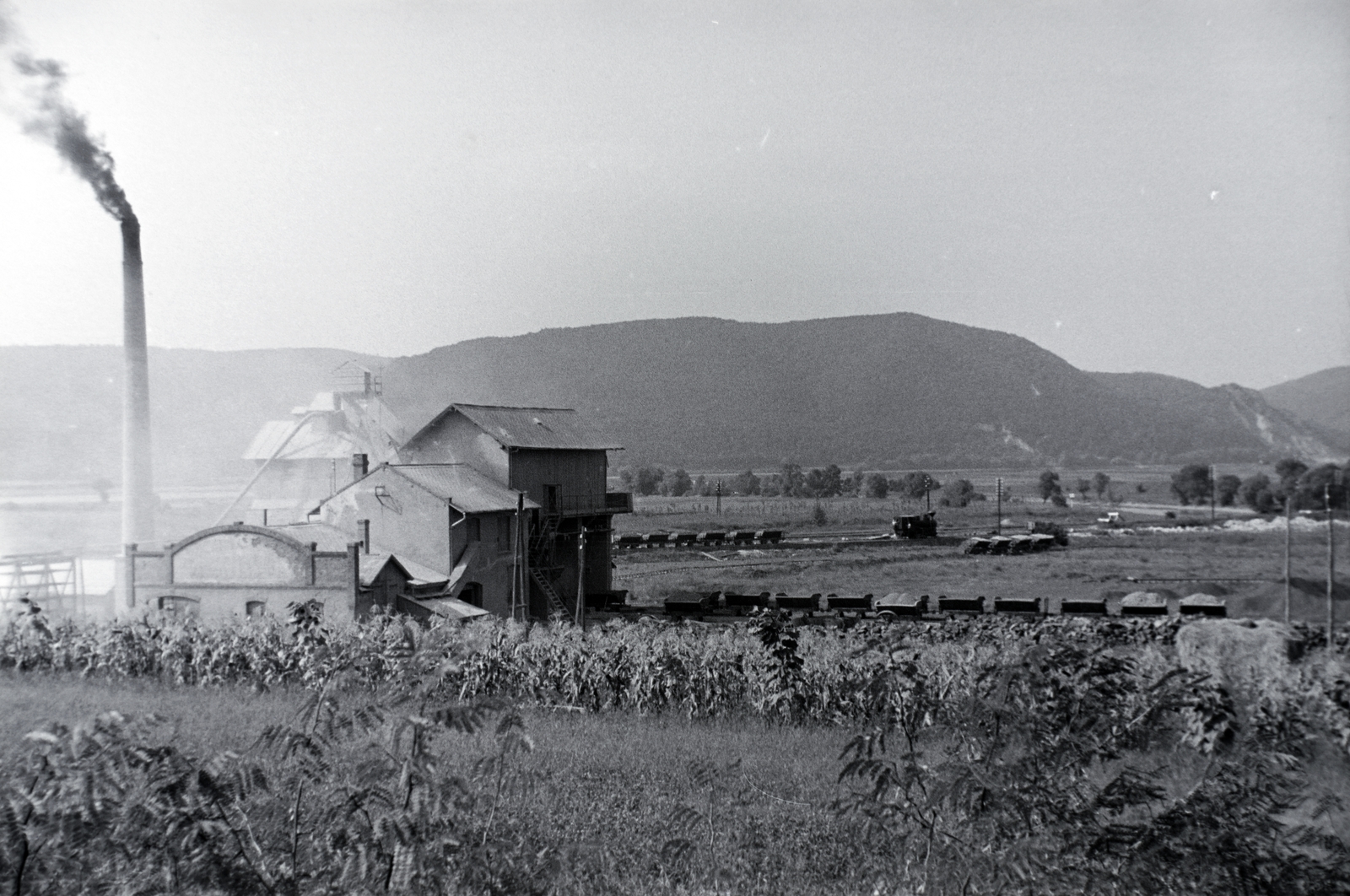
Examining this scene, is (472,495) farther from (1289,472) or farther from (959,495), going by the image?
(959,495)

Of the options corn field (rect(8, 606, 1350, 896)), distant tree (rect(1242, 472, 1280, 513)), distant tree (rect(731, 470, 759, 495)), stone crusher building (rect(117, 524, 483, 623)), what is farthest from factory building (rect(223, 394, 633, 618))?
distant tree (rect(731, 470, 759, 495))

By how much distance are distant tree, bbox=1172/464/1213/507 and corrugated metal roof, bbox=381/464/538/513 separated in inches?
834

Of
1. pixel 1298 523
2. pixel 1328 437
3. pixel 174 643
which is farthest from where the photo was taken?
pixel 174 643

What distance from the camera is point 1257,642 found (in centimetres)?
952

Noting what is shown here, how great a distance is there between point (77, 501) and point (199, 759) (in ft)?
137

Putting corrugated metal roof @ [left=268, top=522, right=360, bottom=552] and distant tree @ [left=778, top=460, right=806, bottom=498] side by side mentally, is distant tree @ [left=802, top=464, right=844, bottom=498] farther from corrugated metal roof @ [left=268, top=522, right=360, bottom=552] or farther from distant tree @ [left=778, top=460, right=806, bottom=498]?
corrugated metal roof @ [left=268, top=522, right=360, bottom=552]

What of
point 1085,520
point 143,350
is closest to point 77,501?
point 143,350

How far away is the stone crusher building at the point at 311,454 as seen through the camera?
38.8m

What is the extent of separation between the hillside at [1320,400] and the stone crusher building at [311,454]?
3070cm

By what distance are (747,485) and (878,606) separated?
49.8 metres

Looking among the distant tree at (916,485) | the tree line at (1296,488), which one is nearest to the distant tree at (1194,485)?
the tree line at (1296,488)

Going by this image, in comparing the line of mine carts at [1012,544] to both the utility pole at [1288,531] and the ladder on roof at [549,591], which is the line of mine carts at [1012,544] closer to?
the ladder on roof at [549,591]

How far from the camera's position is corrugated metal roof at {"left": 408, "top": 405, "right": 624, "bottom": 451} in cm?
3225

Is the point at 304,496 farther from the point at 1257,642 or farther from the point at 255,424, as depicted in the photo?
the point at 1257,642
